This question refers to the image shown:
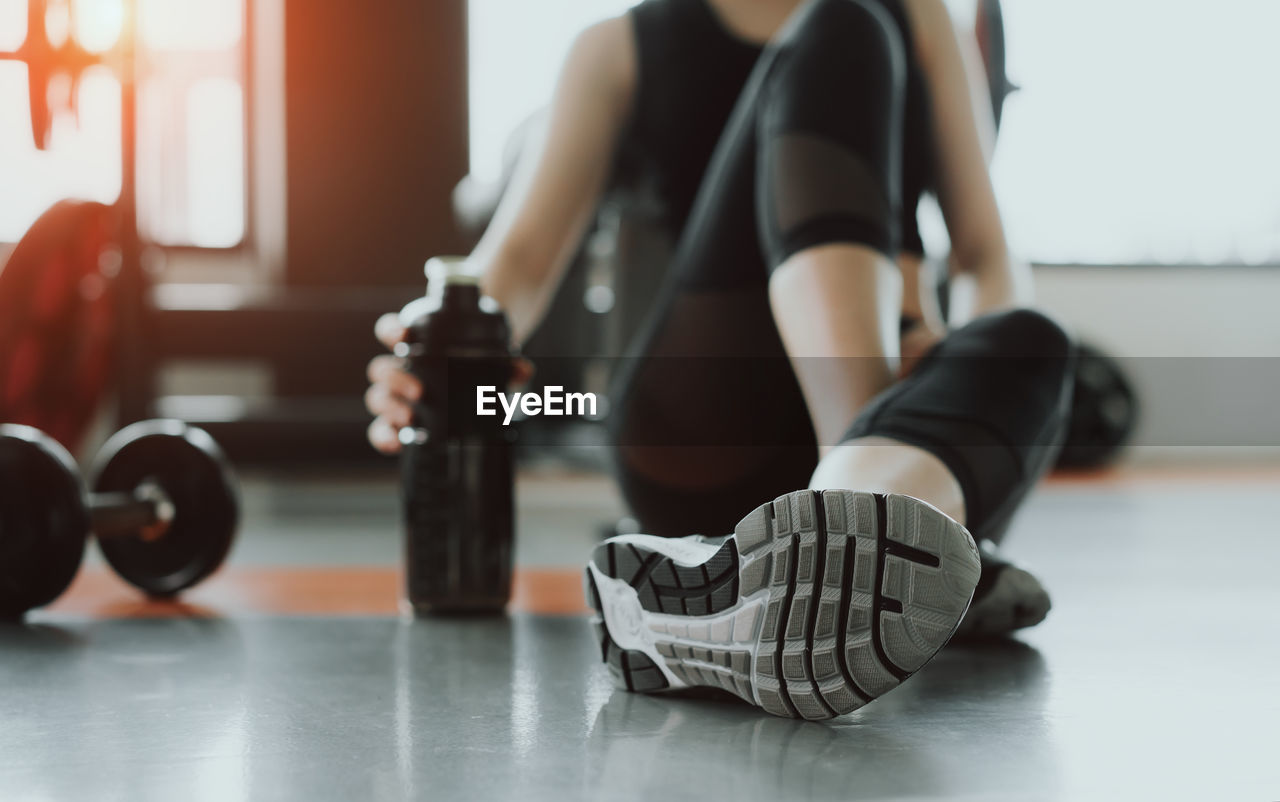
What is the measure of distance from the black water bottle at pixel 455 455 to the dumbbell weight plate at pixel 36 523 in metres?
0.30

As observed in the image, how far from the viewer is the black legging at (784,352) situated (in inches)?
30.0

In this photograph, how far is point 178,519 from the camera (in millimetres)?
1215

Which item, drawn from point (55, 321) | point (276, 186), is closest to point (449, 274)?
point (55, 321)

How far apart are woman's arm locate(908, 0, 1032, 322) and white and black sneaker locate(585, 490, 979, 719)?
1.85 ft

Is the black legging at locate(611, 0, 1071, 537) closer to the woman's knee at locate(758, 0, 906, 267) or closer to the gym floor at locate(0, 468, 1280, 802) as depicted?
the woman's knee at locate(758, 0, 906, 267)

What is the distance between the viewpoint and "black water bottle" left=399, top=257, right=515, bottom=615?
0.99 meters

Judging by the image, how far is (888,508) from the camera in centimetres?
58

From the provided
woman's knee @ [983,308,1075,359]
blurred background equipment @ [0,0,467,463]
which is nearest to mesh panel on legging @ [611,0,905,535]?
woman's knee @ [983,308,1075,359]

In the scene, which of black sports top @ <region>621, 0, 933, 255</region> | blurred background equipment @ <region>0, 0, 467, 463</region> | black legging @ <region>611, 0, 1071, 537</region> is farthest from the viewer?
blurred background equipment @ <region>0, 0, 467, 463</region>

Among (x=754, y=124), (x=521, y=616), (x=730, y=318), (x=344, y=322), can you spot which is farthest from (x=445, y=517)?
(x=344, y=322)

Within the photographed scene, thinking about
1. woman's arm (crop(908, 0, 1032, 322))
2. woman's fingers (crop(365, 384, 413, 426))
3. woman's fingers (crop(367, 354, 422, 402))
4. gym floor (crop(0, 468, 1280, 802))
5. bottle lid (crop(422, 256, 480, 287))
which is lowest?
gym floor (crop(0, 468, 1280, 802))

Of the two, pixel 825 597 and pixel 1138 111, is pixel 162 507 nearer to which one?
Result: pixel 825 597

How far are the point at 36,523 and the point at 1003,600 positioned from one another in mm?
836

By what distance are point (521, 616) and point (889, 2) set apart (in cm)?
70
